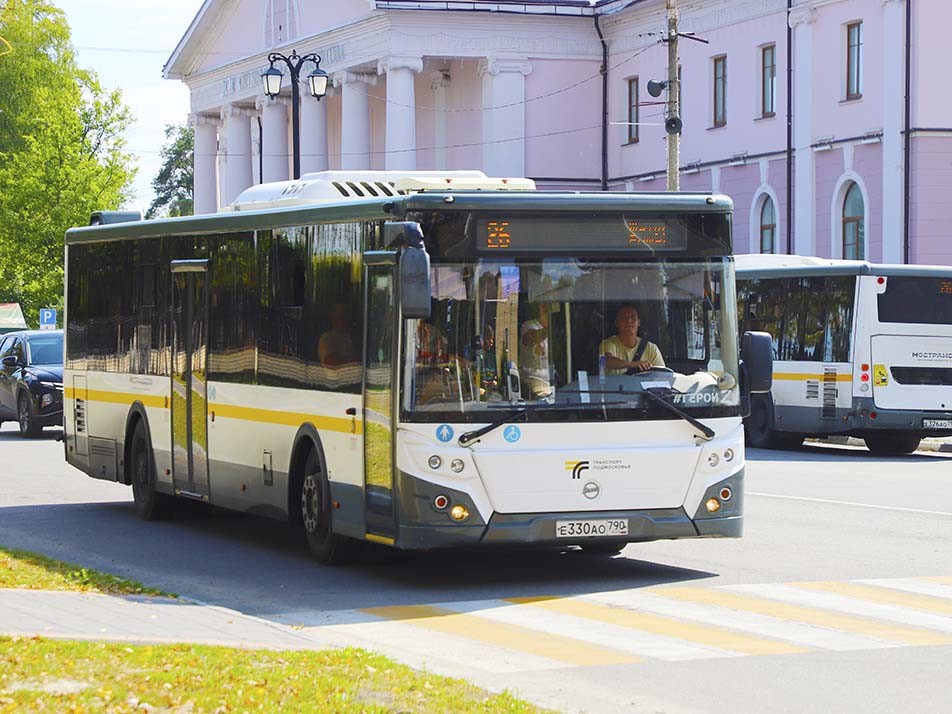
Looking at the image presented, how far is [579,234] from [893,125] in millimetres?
36810

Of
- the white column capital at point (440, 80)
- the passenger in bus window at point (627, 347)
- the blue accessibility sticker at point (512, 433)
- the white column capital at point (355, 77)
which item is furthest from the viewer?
the white column capital at point (440, 80)

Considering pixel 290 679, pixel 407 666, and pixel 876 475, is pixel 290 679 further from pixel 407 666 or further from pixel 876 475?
pixel 876 475

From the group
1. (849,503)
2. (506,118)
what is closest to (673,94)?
(849,503)

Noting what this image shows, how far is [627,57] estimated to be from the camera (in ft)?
209

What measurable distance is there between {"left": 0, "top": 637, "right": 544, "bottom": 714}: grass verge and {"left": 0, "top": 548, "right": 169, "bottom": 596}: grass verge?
2954 millimetres

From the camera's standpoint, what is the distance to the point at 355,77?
68.6 meters

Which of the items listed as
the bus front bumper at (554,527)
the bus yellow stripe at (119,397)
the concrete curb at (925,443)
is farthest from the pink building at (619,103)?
the bus front bumper at (554,527)

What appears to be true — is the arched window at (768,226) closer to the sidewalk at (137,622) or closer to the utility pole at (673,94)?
the utility pole at (673,94)

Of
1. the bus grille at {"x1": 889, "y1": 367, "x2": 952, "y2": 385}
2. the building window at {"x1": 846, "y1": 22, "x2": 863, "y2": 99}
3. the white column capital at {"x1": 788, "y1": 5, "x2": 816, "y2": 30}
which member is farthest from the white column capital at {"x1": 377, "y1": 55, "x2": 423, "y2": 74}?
the bus grille at {"x1": 889, "y1": 367, "x2": 952, "y2": 385}

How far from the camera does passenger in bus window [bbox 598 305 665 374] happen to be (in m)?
13.1

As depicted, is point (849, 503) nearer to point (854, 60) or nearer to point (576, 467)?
point (576, 467)

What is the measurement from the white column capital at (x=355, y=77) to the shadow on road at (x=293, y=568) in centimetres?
5159

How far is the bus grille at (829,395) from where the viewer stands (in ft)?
96.7

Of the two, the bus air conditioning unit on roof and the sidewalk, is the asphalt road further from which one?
the bus air conditioning unit on roof
